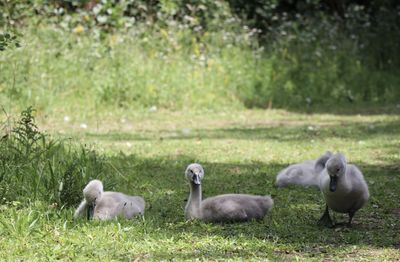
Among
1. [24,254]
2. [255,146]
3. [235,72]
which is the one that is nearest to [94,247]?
[24,254]

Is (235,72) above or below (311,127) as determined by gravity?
above

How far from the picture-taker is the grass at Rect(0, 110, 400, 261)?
16.4 ft

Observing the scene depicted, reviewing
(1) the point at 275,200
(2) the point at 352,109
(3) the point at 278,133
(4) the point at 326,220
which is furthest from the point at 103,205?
(2) the point at 352,109

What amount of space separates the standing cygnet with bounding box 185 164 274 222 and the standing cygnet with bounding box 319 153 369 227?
0.45 meters

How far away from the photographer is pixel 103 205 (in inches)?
228

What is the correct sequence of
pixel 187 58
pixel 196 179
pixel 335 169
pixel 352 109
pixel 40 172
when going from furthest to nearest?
1. pixel 187 58
2. pixel 352 109
3. pixel 40 172
4. pixel 196 179
5. pixel 335 169

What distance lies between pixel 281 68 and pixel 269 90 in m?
0.71

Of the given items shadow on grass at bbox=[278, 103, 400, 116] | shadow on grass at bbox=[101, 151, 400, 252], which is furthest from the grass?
shadow on grass at bbox=[278, 103, 400, 116]

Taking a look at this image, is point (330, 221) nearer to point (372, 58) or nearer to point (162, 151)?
point (162, 151)

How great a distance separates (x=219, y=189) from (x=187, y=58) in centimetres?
779

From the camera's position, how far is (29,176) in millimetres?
6102

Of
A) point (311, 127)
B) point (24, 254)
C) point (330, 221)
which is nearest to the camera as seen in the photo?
point (24, 254)

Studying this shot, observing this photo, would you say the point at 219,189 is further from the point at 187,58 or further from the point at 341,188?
the point at 187,58

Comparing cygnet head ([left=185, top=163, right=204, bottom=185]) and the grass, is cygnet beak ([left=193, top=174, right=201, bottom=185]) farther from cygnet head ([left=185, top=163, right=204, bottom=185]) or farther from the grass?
the grass
